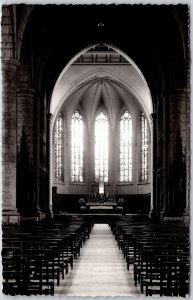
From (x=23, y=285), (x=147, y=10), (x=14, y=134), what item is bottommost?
(x=23, y=285)

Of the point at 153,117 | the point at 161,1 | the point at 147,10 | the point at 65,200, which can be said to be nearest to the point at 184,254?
the point at 161,1

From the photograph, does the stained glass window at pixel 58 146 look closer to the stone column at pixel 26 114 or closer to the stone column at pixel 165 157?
the stone column at pixel 165 157

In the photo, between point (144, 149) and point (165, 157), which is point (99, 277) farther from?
point (144, 149)

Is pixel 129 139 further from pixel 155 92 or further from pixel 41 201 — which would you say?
pixel 41 201

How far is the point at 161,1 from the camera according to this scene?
745 cm

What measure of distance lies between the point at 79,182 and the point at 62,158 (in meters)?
2.71

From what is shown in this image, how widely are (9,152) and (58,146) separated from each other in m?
28.5

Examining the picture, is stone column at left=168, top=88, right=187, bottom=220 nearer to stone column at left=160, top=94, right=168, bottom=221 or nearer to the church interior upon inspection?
the church interior

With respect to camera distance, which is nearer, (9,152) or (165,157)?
(9,152)

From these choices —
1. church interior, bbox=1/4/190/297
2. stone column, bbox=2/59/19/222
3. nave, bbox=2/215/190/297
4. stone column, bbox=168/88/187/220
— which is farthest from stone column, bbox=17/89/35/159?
nave, bbox=2/215/190/297

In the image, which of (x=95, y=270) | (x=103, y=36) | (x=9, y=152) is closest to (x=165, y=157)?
(x=103, y=36)

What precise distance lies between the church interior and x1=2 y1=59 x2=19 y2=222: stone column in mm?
40

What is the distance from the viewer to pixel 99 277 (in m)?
11.3

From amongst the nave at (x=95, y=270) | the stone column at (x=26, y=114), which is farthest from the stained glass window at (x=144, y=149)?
the nave at (x=95, y=270)
